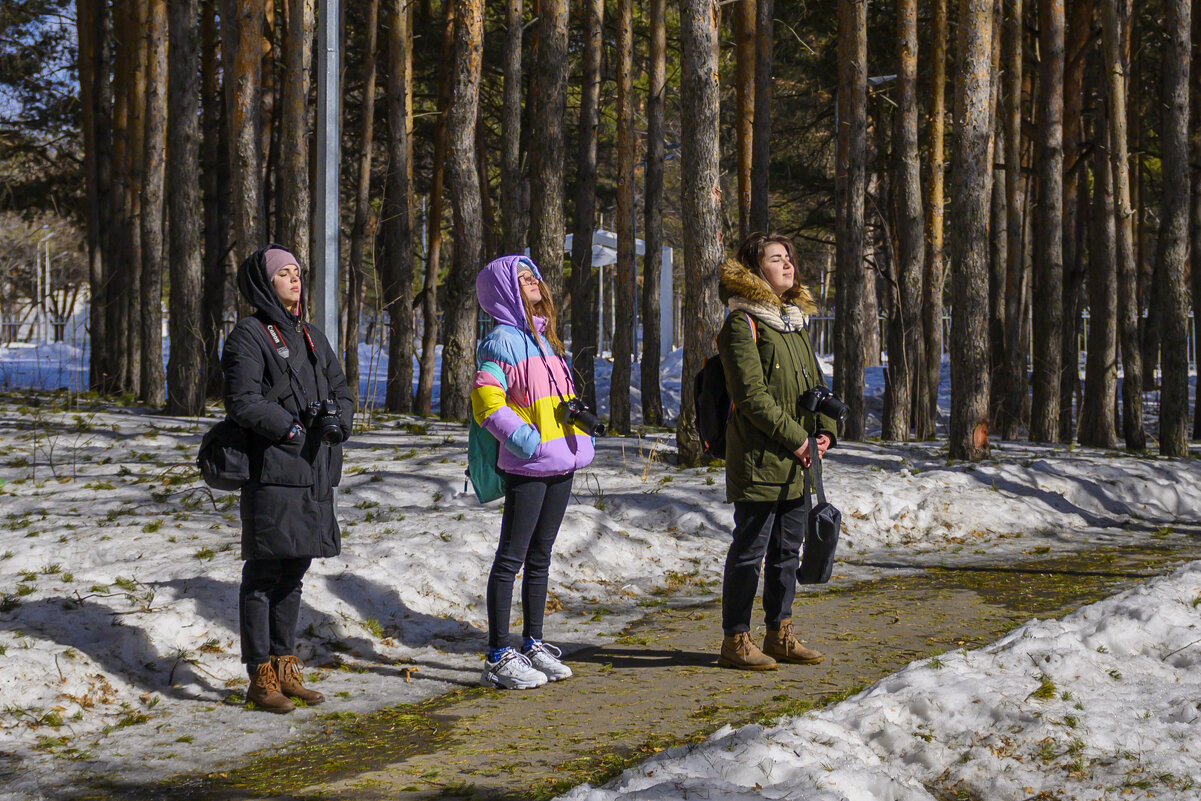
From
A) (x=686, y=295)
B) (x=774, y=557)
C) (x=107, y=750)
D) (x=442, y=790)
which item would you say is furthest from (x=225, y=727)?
(x=686, y=295)

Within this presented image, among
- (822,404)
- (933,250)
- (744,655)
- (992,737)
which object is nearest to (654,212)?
(933,250)

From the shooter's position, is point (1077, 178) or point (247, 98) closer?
point (247, 98)

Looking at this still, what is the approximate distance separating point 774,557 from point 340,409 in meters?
2.03

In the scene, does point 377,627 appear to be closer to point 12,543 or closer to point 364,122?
point 12,543

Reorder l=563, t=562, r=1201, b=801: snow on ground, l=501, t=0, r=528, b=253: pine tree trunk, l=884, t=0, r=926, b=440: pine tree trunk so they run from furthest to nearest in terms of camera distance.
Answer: l=884, t=0, r=926, b=440: pine tree trunk
l=501, t=0, r=528, b=253: pine tree trunk
l=563, t=562, r=1201, b=801: snow on ground

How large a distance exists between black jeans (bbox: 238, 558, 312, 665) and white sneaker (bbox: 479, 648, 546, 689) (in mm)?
877

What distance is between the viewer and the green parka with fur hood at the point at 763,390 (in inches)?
189

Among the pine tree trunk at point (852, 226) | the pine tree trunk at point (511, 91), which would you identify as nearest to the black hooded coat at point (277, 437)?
the pine tree trunk at point (511, 91)

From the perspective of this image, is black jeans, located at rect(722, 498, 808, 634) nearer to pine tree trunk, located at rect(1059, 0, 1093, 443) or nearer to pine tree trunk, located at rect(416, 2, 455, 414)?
pine tree trunk, located at rect(1059, 0, 1093, 443)

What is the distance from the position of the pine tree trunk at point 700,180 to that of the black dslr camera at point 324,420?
557 centimetres

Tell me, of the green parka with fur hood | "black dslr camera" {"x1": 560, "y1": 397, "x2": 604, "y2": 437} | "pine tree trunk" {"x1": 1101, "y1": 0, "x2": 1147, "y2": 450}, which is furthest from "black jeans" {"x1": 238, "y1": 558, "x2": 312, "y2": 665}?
"pine tree trunk" {"x1": 1101, "y1": 0, "x2": 1147, "y2": 450}

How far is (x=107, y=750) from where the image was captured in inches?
163

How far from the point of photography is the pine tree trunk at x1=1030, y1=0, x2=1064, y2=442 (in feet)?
46.8

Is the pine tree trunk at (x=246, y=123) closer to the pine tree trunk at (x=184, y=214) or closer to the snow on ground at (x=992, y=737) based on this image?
the pine tree trunk at (x=184, y=214)
